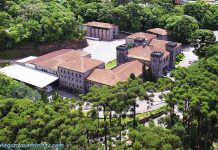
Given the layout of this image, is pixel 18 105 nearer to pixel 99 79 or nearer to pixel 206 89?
pixel 99 79

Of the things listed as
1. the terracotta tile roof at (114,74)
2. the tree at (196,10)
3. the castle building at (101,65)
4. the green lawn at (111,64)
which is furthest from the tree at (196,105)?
the tree at (196,10)

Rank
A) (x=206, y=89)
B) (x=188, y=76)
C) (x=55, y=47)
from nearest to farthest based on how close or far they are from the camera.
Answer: (x=206, y=89)
(x=188, y=76)
(x=55, y=47)

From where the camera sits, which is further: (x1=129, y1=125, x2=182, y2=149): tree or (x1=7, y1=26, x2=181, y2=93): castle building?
(x1=7, y1=26, x2=181, y2=93): castle building

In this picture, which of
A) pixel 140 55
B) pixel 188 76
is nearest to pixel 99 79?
pixel 140 55

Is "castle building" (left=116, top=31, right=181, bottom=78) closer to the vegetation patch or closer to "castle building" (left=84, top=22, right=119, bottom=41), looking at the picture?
the vegetation patch

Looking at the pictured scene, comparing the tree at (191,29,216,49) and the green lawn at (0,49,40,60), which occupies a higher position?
the tree at (191,29,216,49)

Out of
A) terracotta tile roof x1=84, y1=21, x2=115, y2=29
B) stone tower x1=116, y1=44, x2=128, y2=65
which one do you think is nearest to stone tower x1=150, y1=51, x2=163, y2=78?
stone tower x1=116, y1=44, x2=128, y2=65

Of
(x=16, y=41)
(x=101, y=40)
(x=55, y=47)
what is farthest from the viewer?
(x=101, y=40)
